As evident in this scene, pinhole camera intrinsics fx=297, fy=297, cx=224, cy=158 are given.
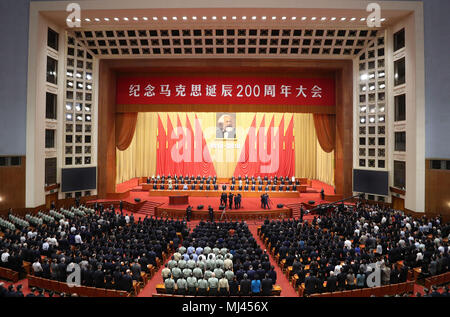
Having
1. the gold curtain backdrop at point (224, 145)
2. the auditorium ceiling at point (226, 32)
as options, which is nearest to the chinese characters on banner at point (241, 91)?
the auditorium ceiling at point (226, 32)

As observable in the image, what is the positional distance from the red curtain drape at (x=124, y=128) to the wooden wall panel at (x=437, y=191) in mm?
17294

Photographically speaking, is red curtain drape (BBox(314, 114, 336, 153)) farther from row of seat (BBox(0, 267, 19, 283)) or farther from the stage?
row of seat (BBox(0, 267, 19, 283))

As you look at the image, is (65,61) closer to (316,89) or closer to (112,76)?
(112,76)

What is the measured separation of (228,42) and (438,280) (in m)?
14.9

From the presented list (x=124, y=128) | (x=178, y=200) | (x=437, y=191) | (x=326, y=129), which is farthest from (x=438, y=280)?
(x=124, y=128)

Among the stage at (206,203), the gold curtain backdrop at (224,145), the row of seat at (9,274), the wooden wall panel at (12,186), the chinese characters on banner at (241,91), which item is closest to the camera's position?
the row of seat at (9,274)

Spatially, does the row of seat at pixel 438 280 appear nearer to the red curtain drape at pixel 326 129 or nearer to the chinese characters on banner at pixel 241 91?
the red curtain drape at pixel 326 129

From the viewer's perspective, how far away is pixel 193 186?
1980 cm

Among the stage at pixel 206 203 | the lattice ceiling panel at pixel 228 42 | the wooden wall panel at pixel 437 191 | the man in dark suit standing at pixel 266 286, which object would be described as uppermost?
the lattice ceiling panel at pixel 228 42

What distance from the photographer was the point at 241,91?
18.7m

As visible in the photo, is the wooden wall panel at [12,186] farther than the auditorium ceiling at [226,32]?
No

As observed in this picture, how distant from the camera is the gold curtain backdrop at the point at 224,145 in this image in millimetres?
24578

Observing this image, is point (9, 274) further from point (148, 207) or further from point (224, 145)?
point (224, 145)
